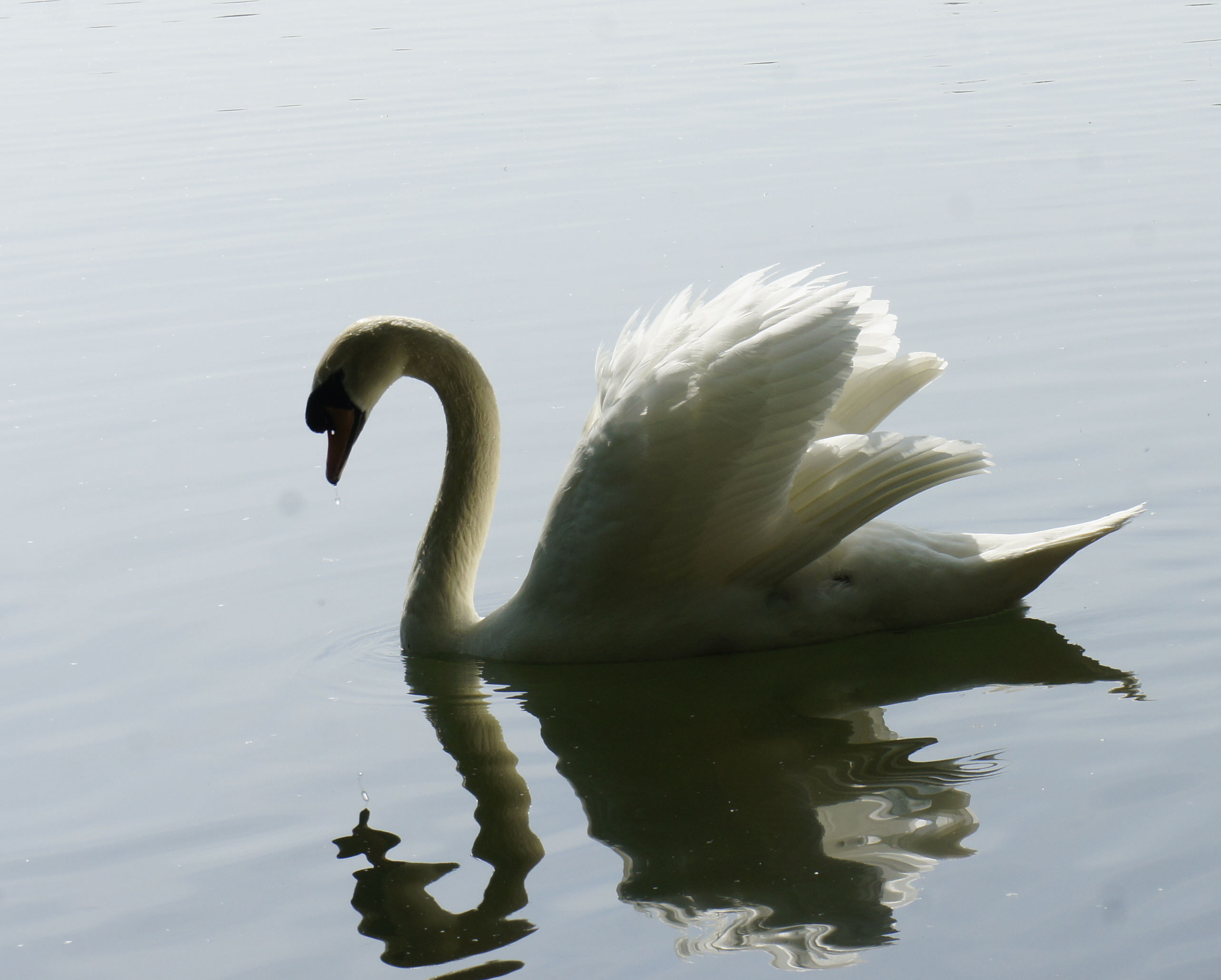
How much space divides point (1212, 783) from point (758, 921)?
139 centimetres

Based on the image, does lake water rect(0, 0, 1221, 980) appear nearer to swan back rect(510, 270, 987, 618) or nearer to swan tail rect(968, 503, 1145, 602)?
swan tail rect(968, 503, 1145, 602)

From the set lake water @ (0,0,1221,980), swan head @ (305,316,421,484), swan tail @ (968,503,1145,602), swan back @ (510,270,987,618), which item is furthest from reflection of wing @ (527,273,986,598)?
swan head @ (305,316,421,484)

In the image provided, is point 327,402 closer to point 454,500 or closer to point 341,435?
point 341,435

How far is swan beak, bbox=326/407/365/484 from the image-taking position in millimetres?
6086

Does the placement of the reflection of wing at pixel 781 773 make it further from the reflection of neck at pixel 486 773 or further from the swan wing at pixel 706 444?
the swan wing at pixel 706 444

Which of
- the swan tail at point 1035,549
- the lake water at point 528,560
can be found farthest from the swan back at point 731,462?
the lake water at point 528,560

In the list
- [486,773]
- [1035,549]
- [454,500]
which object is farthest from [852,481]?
[454,500]

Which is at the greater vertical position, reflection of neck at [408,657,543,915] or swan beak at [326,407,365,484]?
swan beak at [326,407,365,484]

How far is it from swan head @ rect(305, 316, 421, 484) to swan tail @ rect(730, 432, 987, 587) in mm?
1603

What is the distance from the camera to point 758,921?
4016 millimetres

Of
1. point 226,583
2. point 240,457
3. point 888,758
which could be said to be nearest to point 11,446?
point 240,457

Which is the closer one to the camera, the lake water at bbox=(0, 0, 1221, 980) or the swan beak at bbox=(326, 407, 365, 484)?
the lake water at bbox=(0, 0, 1221, 980)

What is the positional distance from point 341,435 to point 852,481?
198 cm

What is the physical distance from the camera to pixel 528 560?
21.9 ft
